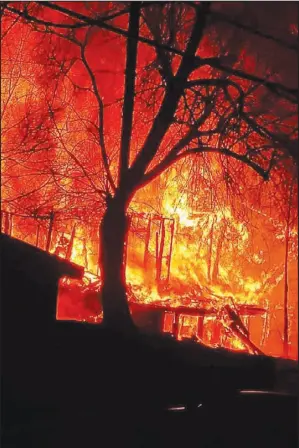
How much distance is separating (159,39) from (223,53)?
1423mm

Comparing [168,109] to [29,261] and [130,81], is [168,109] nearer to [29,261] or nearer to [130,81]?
[130,81]

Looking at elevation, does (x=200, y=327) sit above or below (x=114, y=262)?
below

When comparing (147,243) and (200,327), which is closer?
(200,327)

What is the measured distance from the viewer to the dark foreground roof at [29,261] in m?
11.7

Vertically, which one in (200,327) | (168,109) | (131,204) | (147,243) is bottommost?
(200,327)

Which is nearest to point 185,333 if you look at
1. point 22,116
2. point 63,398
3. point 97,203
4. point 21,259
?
point 97,203

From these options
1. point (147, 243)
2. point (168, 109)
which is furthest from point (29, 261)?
point (147, 243)

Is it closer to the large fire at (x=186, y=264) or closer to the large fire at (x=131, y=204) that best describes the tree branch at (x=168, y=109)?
the large fire at (x=131, y=204)

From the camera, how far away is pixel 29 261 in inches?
465

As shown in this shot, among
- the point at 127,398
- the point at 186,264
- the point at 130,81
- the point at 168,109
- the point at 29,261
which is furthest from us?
the point at 186,264

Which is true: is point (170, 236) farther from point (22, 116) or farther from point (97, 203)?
point (22, 116)

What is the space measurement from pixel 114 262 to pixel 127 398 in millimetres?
3102

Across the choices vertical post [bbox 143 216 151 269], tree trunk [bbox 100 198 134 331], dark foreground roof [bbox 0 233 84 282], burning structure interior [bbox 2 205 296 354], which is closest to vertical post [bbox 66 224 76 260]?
burning structure interior [bbox 2 205 296 354]

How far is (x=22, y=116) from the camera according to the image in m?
19.0
